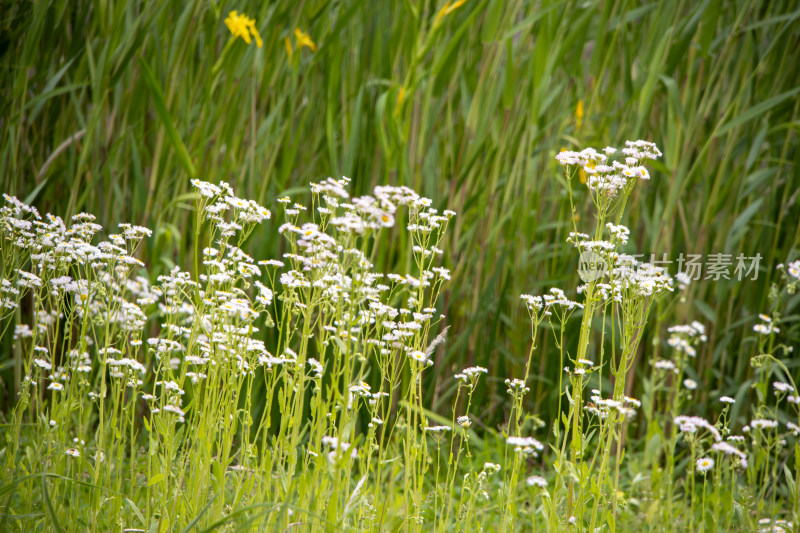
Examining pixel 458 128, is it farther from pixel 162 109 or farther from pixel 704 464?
pixel 704 464

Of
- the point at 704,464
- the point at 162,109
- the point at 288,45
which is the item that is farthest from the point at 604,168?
the point at 288,45

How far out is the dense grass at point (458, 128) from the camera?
73.6 inches

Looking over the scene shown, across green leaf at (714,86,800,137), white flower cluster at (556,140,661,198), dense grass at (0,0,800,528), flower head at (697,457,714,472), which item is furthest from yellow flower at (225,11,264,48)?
flower head at (697,457,714,472)

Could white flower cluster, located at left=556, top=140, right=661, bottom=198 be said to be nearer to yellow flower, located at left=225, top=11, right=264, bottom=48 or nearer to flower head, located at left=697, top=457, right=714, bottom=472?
flower head, located at left=697, top=457, right=714, bottom=472

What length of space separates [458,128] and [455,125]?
0.39ft

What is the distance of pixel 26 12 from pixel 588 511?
6.07 ft

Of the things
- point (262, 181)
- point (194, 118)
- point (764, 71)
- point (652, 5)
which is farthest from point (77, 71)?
point (764, 71)

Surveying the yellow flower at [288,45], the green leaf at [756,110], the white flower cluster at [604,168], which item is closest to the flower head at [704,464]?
the white flower cluster at [604,168]

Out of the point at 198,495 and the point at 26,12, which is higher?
the point at 26,12

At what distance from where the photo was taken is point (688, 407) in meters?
2.12

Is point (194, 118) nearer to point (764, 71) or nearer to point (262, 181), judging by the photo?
point (262, 181)

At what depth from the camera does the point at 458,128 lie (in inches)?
86.8

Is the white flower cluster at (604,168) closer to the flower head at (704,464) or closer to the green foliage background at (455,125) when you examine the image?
the flower head at (704,464)

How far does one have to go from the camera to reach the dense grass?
1870 mm
